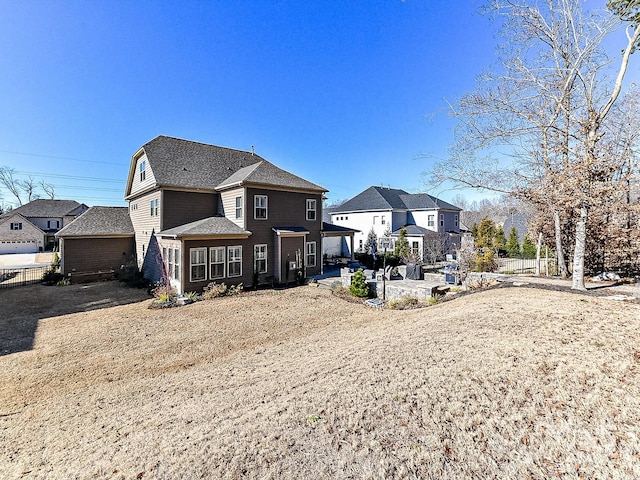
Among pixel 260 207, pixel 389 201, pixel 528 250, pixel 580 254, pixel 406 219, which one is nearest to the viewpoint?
pixel 580 254

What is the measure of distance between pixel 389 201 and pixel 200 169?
18.0 meters

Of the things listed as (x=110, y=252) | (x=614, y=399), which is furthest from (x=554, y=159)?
(x=110, y=252)

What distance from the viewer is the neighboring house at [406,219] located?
83.5 ft

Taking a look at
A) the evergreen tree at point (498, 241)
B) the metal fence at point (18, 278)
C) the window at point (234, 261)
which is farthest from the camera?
the evergreen tree at point (498, 241)

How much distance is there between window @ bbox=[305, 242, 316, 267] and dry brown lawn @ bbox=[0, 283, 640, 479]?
29.8 ft

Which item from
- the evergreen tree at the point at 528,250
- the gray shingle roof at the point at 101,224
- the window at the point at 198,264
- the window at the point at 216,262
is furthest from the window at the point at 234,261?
the evergreen tree at the point at 528,250

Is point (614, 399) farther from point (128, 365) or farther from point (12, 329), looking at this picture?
point (12, 329)

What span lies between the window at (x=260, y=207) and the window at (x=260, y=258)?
1.67 meters

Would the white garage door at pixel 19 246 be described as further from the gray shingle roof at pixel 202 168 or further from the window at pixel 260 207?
the window at pixel 260 207

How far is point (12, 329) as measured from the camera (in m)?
9.21

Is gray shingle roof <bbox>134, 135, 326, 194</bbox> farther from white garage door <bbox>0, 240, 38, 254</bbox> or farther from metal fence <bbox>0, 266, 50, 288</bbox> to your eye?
white garage door <bbox>0, 240, 38, 254</bbox>

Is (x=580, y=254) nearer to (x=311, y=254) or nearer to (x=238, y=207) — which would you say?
(x=311, y=254)

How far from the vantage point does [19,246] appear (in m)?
35.1

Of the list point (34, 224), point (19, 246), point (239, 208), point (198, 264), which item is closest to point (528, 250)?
point (239, 208)
